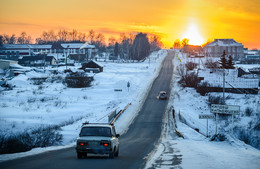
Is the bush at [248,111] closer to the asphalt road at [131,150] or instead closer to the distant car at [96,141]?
the asphalt road at [131,150]

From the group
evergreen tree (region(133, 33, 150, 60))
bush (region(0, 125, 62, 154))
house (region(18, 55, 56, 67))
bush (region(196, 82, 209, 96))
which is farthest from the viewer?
evergreen tree (region(133, 33, 150, 60))

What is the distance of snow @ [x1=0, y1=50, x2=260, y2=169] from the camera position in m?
17.3

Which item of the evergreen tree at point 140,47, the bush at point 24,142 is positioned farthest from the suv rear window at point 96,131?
the evergreen tree at point 140,47

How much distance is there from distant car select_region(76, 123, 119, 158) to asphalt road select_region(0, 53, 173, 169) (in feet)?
1.35

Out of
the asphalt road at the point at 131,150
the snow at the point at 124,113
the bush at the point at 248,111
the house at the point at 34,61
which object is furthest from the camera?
the house at the point at 34,61

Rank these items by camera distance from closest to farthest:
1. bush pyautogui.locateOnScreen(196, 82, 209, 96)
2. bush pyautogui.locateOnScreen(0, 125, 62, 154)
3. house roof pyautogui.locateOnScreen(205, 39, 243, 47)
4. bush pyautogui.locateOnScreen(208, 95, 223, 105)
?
bush pyautogui.locateOnScreen(0, 125, 62, 154) < bush pyautogui.locateOnScreen(208, 95, 223, 105) < bush pyautogui.locateOnScreen(196, 82, 209, 96) < house roof pyautogui.locateOnScreen(205, 39, 243, 47)

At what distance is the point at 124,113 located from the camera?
1694 inches

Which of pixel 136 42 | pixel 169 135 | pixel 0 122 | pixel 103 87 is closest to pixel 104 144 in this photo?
pixel 169 135

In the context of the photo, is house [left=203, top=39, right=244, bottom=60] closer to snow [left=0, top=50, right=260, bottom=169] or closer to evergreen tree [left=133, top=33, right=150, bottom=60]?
evergreen tree [left=133, top=33, right=150, bottom=60]

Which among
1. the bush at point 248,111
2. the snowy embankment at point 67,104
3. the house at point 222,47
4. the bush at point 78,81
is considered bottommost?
the bush at point 248,111

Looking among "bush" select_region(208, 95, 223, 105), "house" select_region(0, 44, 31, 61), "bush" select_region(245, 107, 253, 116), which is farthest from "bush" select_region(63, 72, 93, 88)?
"house" select_region(0, 44, 31, 61)

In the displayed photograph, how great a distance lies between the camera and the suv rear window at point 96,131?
1388 cm

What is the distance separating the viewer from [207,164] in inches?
488

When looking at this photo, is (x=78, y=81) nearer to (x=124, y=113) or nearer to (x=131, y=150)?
(x=124, y=113)
